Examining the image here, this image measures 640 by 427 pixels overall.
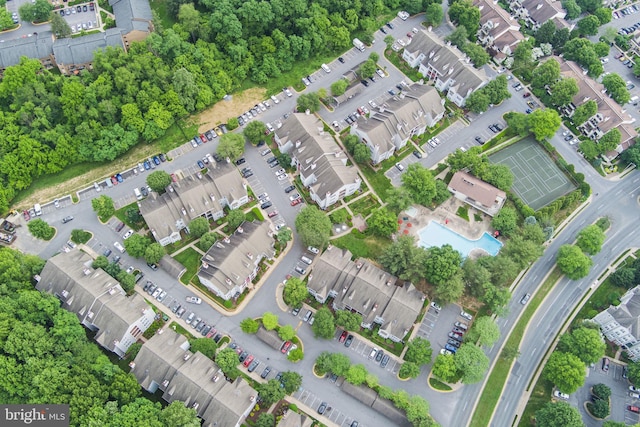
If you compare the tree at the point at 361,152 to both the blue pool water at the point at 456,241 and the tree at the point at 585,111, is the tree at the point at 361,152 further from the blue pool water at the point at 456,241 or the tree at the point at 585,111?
the tree at the point at 585,111

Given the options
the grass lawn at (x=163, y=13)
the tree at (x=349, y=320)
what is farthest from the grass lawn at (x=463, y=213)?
the grass lawn at (x=163, y=13)

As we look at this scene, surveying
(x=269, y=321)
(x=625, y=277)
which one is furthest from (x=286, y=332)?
(x=625, y=277)

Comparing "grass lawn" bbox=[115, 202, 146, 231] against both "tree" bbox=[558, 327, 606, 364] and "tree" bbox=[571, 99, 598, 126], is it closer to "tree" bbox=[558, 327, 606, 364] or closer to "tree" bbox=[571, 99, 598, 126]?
"tree" bbox=[558, 327, 606, 364]

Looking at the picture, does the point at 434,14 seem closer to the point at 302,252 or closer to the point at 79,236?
the point at 302,252

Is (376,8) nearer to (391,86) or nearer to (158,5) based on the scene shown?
(391,86)

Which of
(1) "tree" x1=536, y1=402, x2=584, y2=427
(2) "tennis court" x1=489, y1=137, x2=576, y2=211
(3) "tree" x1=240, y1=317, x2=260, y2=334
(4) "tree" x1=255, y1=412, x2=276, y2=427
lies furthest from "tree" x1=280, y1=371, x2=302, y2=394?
(2) "tennis court" x1=489, y1=137, x2=576, y2=211
